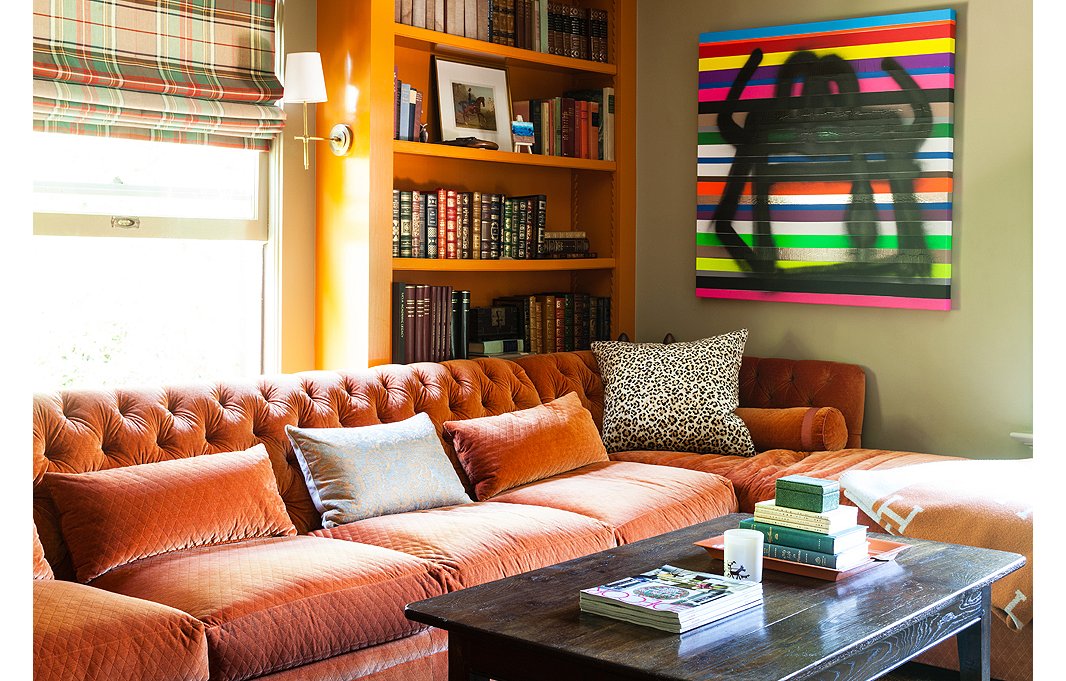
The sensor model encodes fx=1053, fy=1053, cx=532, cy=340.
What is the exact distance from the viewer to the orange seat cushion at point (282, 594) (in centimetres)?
217

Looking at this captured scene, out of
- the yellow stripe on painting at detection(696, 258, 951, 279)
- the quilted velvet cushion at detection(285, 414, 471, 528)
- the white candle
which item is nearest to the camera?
the white candle

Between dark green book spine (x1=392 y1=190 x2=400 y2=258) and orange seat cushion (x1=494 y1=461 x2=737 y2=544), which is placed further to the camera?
dark green book spine (x1=392 y1=190 x2=400 y2=258)

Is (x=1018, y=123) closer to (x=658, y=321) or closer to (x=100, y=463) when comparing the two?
(x=658, y=321)

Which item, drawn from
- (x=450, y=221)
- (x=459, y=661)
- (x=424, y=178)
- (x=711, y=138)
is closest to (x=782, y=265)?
(x=711, y=138)

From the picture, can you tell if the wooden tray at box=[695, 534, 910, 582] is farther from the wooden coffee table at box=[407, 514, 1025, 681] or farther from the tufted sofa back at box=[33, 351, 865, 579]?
the tufted sofa back at box=[33, 351, 865, 579]

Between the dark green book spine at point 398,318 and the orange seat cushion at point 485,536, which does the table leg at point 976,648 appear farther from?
the dark green book spine at point 398,318

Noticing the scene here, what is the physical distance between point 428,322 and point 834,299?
1632mm

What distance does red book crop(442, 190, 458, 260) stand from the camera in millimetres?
4008

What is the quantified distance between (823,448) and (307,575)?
2.13 metres

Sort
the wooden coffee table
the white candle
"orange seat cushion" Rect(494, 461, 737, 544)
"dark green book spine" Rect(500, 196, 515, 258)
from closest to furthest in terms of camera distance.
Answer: the wooden coffee table
the white candle
"orange seat cushion" Rect(494, 461, 737, 544)
"dark green book spine" Rect(500, 196, 515, 258)

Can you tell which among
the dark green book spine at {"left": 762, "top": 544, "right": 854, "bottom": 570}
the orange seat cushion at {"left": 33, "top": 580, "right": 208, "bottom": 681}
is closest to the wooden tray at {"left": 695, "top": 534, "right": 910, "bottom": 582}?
the dark green book spine at {"left": 762, "top": 544, "right": 854, "bottom": 570}

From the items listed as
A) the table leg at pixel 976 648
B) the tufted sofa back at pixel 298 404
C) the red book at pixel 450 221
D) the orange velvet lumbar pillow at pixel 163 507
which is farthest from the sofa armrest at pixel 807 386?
the orange velvet lumbar pillow at pixel 163 507

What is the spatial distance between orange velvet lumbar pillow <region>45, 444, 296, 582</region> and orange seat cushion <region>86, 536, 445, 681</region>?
4 cm

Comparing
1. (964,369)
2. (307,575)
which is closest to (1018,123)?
(964,369)
